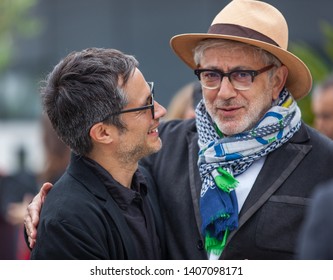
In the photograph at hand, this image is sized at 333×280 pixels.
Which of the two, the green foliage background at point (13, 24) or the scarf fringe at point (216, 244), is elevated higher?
the scarf fringe at point (216, 244)

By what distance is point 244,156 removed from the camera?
357cm

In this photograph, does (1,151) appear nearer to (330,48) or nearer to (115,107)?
(330,48)

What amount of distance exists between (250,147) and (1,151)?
15.8 metres

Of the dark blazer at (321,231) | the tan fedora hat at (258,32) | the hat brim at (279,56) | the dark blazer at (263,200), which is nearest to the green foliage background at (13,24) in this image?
the hat brim at (279,56)

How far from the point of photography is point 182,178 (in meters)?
3.80

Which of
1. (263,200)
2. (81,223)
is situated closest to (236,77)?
(263,200)

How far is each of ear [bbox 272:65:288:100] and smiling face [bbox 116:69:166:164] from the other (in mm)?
672

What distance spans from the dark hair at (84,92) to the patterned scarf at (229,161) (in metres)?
0.51

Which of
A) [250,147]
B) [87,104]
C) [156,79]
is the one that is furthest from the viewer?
[156,79]

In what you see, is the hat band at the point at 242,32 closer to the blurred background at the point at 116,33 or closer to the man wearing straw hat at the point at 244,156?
the man wearing straw hat at the point at 244,156

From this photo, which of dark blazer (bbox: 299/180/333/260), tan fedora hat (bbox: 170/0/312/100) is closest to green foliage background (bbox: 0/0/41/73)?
tan fedora hat (bbox: 170/0/312/100)

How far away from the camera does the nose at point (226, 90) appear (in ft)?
11.8

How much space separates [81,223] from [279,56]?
1.29 metres
